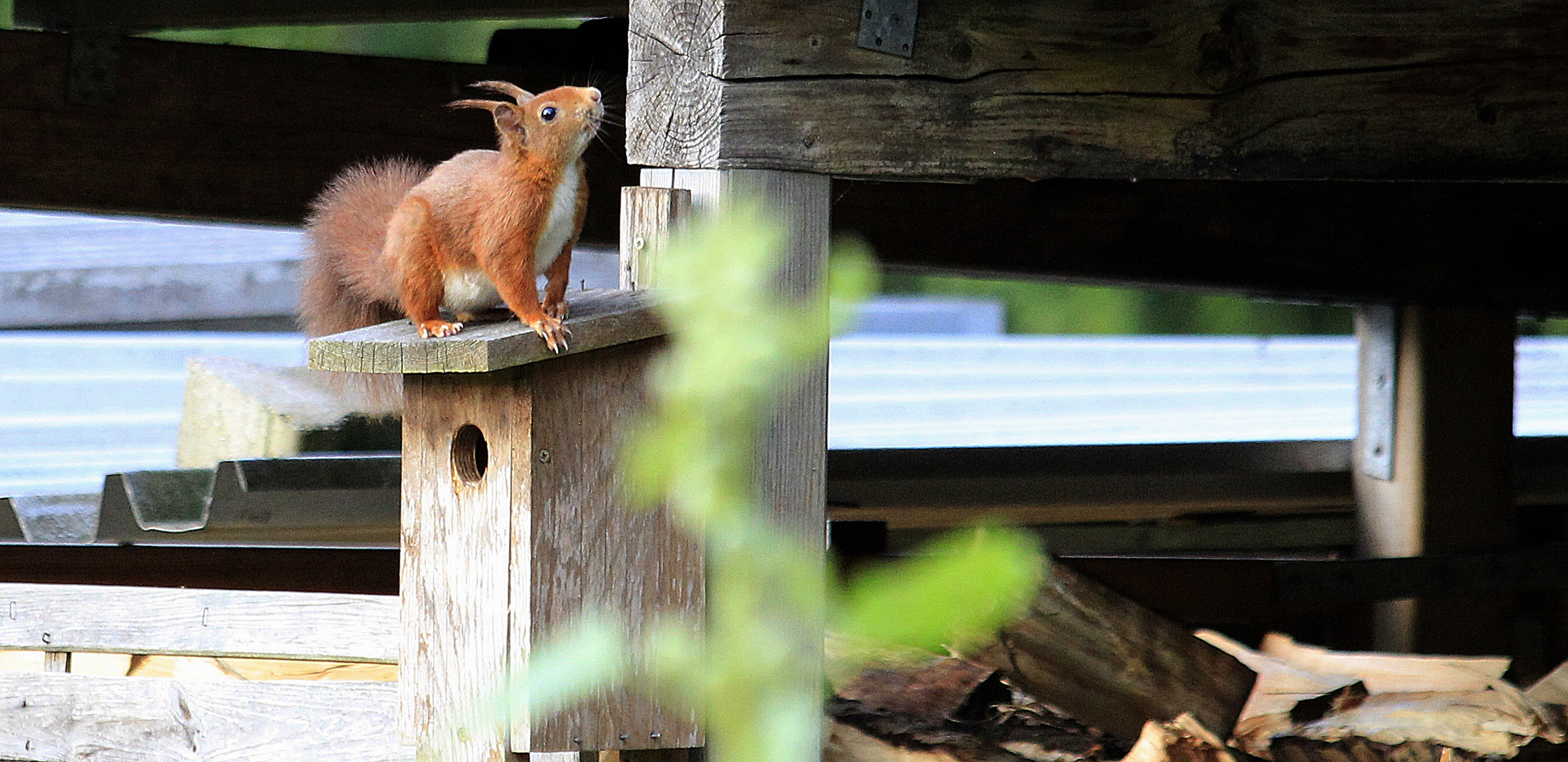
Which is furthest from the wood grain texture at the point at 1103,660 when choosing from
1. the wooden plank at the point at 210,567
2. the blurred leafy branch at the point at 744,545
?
the blurred leafy branch at the point at 744,545

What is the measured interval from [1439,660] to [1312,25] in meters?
1.42

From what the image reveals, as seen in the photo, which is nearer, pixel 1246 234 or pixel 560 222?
pixel 560 222

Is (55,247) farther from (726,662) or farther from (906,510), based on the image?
(726,662)

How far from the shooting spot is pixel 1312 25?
2.18 m

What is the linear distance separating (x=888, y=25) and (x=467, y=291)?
26.3 inches

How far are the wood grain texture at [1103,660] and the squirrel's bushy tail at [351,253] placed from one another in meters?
1.11

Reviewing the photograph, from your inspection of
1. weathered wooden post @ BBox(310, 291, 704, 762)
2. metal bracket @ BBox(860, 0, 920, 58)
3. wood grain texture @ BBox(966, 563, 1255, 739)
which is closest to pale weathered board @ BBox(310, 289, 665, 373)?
weathered wooden post @ BBox(310, 291, 704, 762)

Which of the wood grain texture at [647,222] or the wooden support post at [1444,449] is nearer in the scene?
the wood grain texture at [647,222]

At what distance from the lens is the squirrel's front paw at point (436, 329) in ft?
5.65

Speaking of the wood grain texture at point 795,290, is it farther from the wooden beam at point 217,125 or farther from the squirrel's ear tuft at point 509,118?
the wooden beam at point 217,125

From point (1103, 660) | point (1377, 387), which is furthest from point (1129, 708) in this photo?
point (1377, 387)

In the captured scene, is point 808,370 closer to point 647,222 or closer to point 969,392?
point 647,222

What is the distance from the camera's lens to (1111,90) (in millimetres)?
2131

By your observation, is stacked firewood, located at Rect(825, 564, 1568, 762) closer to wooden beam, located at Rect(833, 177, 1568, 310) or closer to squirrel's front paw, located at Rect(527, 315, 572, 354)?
squirrel's front paw, located at Rect(527, 315, 572, 354)
